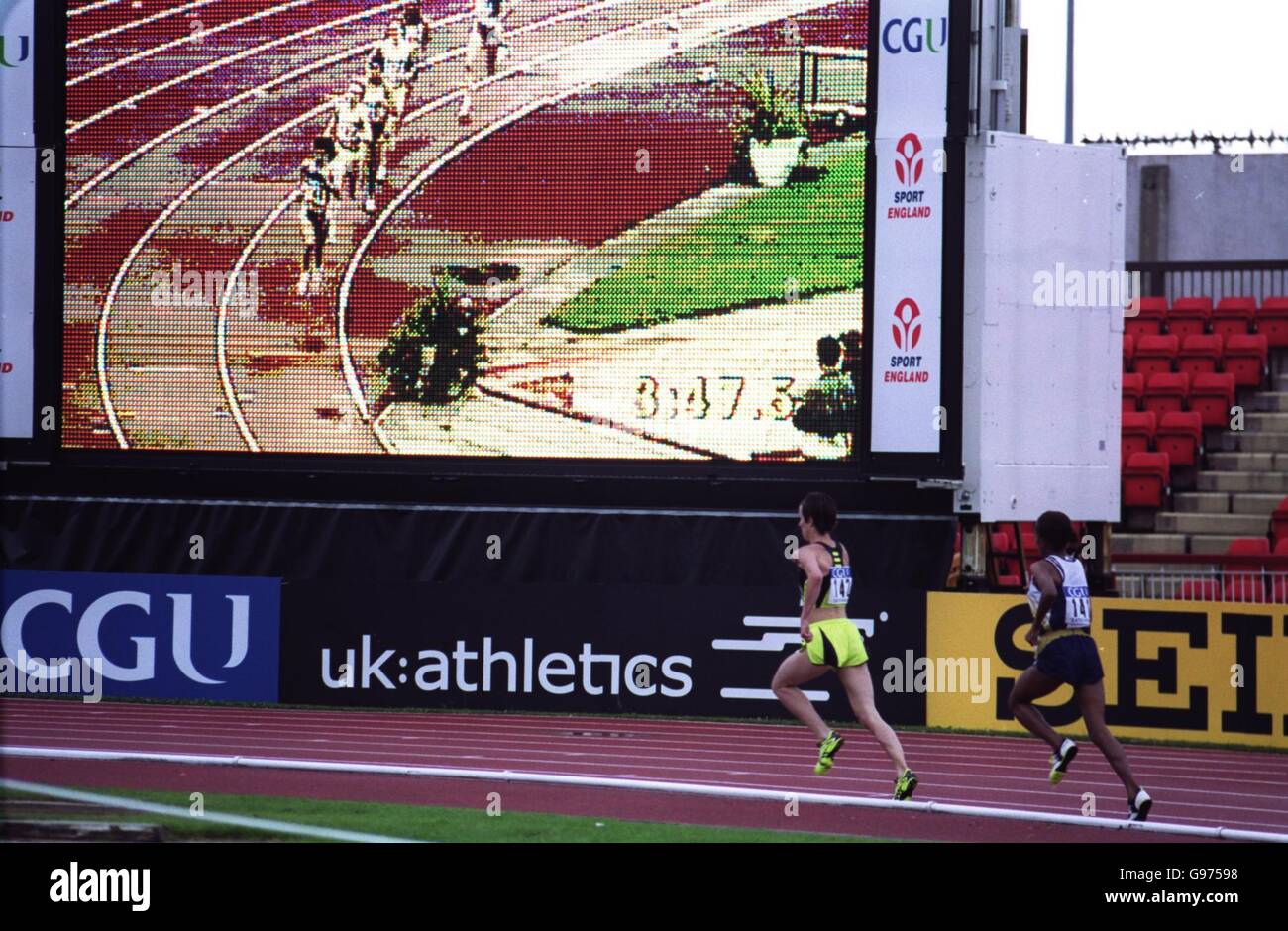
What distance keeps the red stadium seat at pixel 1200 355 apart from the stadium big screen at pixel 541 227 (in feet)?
30.9

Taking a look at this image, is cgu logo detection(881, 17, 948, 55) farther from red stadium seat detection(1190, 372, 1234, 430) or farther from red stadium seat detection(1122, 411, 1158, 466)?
red stadium seat detection(1190, 372, 1234, 430)

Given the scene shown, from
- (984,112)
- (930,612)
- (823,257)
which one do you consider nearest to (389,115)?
(823,257)

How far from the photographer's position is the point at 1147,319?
24453 millimetres

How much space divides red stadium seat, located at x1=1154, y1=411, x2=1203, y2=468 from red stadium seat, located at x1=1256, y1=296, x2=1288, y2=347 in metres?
2.15

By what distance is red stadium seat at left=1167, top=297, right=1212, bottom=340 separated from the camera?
79.3 ft

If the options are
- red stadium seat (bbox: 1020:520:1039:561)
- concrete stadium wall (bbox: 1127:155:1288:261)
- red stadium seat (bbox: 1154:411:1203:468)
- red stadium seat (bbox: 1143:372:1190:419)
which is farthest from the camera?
concrete stadium wall (bbox: 1127:155:1288:261)

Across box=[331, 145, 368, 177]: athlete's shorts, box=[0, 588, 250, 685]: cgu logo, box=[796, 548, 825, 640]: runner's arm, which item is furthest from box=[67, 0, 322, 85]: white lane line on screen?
box=[796, 548, 825, 640]: runner's arm

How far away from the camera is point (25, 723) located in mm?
14891

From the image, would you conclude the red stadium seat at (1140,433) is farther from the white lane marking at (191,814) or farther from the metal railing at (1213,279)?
the white lane marking at (191,814)

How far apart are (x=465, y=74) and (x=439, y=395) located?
2.71m

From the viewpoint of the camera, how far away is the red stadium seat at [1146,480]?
21.4 metres

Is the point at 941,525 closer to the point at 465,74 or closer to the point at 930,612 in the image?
the point at 930,612

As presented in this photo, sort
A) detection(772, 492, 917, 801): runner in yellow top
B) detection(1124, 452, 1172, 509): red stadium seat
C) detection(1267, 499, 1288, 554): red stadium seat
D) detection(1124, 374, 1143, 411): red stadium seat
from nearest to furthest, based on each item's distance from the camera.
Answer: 1. detection(772, 492, 917, 801): runner in yellow top
2. detection(1267, 499, 1288, 554): red stadium seat
3. detection(1124, 452, 1172, 509): red stadium seat
4. detection(1124, 374, 1143, 411): red stadium seat

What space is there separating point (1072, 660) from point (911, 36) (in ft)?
20.3
